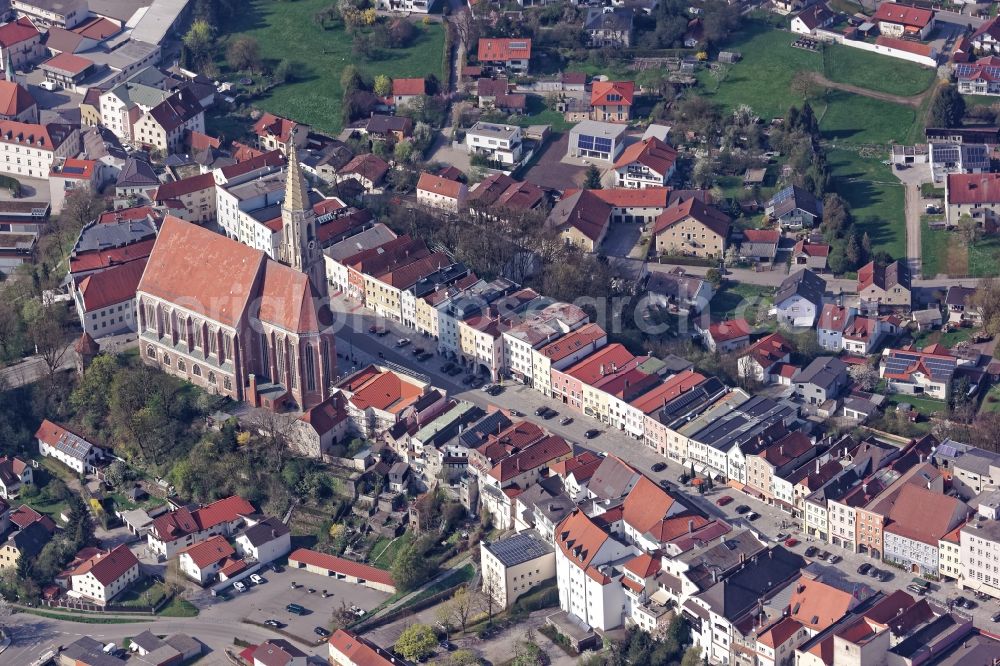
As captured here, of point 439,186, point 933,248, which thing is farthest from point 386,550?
point 933,248

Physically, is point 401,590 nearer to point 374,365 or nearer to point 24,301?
point 374,365

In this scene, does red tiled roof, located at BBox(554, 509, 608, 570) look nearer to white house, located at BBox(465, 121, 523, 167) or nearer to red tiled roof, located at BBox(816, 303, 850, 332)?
red tiled roof, located at BBox(816, 303, 850, 332)

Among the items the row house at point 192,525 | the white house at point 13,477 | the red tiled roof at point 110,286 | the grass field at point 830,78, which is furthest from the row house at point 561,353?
the grass field at point 830,78

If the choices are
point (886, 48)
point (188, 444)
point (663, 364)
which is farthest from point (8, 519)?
point (886, 48)

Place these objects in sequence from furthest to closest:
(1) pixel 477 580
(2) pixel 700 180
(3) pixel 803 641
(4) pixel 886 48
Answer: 1. (4) pixel 886 48
2. (2) pixel 700 180
3. (1) pixel 477 580
4. (3) pixel 803 641

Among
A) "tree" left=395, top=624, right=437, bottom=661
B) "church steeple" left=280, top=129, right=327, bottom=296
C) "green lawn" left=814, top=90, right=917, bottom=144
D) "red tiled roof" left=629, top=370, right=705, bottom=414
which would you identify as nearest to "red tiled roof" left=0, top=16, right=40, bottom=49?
"church steeple" left=280, top=129, right=327, bottom=296

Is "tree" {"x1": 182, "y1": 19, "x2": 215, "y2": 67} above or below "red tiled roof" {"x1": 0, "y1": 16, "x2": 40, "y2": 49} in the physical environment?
below

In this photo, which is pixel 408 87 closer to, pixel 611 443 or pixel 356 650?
pixel 611 443
